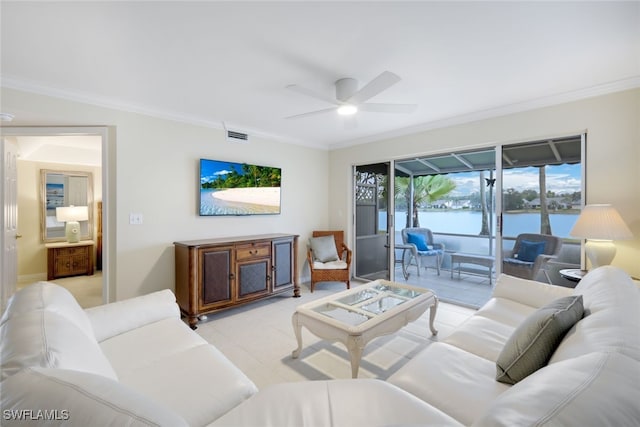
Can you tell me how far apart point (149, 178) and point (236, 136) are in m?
1.26

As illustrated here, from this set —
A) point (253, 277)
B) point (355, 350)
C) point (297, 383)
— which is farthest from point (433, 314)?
point (253, 277)

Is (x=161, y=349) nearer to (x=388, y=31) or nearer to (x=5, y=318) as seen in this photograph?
(x=5, y=318)

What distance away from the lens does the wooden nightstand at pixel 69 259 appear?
4680 mm

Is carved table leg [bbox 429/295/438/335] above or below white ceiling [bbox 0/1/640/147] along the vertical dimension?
below

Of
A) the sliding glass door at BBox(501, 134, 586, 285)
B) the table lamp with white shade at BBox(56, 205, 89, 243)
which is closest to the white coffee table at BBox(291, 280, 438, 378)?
the sliding glass door at BBox(501, 134, 586, 285)

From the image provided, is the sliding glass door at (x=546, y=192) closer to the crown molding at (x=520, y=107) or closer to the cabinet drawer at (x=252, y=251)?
the crown molding at (x=520, y=107)

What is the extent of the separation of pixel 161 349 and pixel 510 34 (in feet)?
9.83

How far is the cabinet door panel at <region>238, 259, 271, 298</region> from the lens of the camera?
338cm

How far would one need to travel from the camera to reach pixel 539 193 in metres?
3.14

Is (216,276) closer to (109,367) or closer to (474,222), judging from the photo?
(109,367)

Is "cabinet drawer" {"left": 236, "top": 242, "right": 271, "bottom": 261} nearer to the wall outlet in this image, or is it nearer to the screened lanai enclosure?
the wall outlet

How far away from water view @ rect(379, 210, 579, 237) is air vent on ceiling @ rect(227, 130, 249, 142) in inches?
101

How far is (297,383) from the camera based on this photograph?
A: 125 cm

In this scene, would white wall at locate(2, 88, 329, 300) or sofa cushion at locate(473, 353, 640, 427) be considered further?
white wall at locate(2, 88, 329, 300)
